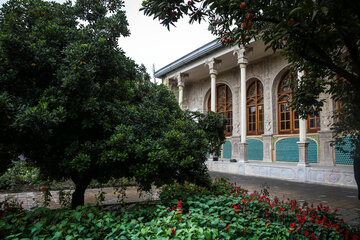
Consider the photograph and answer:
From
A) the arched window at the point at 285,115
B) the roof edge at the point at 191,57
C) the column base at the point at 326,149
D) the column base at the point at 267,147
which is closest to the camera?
the column base at the point at 326,149

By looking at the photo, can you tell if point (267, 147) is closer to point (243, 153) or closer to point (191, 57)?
point (243, 153)

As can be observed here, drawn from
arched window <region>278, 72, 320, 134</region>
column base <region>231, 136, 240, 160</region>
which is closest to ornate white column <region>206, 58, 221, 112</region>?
column base <region>231, 136, 240, 160</region>

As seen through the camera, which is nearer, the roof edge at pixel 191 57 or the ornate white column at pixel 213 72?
the roof edge at pixel 191 57

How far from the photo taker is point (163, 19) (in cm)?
282

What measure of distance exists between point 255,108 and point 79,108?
43.8 ft

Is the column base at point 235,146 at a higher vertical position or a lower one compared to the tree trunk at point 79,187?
higher

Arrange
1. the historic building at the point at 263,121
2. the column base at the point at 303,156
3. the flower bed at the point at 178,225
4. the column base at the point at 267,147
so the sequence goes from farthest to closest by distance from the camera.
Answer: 1. the column base at the point at 267,147
2. the historic building at the point at 263,121
3. the column base at the point at 303,156
4. the flower bed at the point at 178,225

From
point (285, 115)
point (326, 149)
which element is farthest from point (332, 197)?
point (285, 115)

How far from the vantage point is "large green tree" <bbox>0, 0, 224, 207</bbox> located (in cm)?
299

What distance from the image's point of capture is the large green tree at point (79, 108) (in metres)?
2.99

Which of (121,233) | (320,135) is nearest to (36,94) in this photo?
(121,233)

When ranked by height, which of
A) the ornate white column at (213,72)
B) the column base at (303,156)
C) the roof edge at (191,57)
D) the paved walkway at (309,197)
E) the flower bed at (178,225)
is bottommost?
the paved walkway at (309,197)

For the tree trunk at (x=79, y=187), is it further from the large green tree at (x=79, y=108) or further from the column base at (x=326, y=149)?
the column base at (x=326, y=149)

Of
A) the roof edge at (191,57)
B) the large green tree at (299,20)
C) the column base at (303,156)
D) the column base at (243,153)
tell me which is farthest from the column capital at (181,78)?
the large green tree at (299,20)
